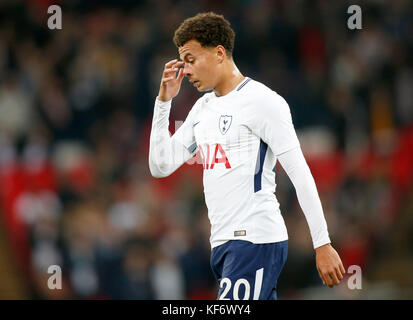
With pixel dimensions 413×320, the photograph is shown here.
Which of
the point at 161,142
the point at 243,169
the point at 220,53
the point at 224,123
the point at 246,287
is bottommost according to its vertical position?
the point at 246,287

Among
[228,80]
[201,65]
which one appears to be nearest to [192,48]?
[201,65]

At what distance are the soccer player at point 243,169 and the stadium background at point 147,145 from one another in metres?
4.51

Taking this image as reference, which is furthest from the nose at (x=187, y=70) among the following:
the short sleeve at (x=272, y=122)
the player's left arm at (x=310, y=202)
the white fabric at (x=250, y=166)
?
the player's left arm at (x=310, y=202)

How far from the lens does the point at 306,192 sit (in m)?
4.27

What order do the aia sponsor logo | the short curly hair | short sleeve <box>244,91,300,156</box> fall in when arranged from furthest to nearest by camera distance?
the short curly hair
the aia sponsor logo
short sleeve <box>244,91,300,156</box>

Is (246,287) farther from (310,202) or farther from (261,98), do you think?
(261,98)

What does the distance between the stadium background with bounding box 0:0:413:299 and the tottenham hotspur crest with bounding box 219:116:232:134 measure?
4.61 metres

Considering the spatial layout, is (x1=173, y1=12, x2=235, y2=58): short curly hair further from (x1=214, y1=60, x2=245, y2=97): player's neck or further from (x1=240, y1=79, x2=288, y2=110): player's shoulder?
(x1=240, y1=79, x2=288, y2=110): player's shoulder

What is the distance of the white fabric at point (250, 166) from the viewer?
429 centimetres

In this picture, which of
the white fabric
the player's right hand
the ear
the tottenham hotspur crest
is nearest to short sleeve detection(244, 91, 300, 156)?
the white fabric

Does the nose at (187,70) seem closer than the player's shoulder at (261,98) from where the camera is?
No

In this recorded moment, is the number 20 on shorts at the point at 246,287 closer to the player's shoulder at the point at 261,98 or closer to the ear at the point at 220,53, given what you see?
the player's shoulder at the point at 261,98

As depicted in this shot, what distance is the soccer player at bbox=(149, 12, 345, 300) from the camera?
4273 millimetres

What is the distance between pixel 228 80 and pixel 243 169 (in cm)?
54
